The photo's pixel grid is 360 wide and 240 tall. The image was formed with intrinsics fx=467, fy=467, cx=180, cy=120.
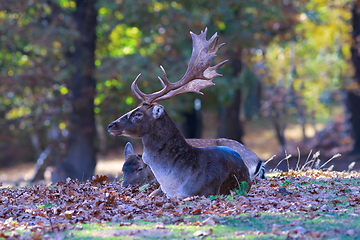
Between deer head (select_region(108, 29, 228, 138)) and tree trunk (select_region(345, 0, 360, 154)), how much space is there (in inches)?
554

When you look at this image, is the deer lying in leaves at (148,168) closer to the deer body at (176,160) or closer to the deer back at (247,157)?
the deer back at (247,157)

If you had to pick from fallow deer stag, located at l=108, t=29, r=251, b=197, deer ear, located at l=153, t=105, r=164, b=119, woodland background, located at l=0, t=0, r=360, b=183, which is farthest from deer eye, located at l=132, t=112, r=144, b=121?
woodland background, located at l=0, t=0, r=360, b=183

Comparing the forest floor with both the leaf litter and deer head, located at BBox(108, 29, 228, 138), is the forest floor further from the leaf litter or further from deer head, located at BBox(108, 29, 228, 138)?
deer head, located at BBox(108, 29, 228, 138)

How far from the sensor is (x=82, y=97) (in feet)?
57.6

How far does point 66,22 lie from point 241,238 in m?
15.6

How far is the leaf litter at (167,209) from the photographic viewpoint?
16.4 feet

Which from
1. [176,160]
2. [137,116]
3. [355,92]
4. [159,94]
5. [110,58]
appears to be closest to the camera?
[176,160]

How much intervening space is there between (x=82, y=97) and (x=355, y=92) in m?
11.7

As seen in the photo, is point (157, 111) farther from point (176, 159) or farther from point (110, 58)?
point (110, 58)

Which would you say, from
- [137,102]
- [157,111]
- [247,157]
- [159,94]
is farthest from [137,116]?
[137,102]

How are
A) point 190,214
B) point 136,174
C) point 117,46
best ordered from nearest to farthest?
point 190,214 → point 136,174 → point 117,46

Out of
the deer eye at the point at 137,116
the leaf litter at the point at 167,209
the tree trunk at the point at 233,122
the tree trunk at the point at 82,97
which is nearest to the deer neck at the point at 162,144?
the deer eye at the point at 137,116

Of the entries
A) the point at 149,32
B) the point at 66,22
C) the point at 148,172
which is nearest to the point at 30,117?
the point at 66,22

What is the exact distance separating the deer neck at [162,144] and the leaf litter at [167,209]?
592mm
